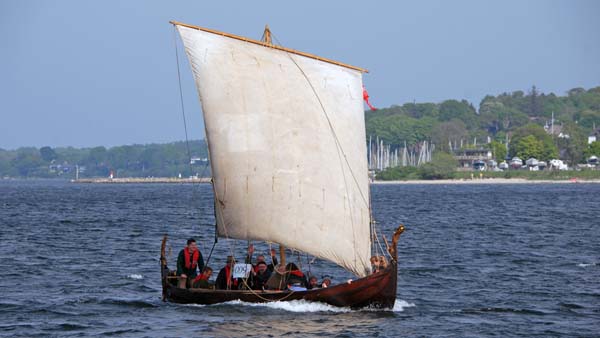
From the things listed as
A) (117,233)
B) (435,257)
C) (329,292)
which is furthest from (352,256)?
(117,233)

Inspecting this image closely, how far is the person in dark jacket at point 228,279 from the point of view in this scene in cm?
3397

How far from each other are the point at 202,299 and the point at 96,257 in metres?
19.0

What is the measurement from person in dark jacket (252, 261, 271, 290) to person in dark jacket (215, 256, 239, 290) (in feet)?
1.72

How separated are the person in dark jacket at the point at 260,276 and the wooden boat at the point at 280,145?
0.91 metres

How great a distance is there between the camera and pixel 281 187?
113 ft

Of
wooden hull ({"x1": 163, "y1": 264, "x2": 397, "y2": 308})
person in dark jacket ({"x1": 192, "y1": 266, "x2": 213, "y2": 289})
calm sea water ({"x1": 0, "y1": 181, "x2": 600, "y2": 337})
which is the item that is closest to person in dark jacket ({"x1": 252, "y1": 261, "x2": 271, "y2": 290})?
wooden hull ({"x1": 163, "y1": 264, "x2": 397, "y2": 308})

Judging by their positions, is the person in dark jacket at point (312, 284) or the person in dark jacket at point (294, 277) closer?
the person in dark jacket at point (294, 277)

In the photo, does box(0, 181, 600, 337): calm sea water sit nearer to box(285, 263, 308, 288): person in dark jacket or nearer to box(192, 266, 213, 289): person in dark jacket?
box(192, 266, 213, 289): person in dark jacket

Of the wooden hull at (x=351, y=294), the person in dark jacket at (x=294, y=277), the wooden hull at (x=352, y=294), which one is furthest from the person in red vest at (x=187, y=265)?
the person in dark jacket at (x=294, y=277)

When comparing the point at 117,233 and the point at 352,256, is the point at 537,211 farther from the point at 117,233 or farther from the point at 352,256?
the point at 352,256

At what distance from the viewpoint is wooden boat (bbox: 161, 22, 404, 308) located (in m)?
34.4

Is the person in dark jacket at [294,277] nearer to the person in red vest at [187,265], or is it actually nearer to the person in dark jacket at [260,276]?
the person in dark jacket at [260,276]

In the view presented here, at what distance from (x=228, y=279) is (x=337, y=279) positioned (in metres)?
9.41

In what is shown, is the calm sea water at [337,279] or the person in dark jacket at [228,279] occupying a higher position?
the person in dark jacket at [228,279]
